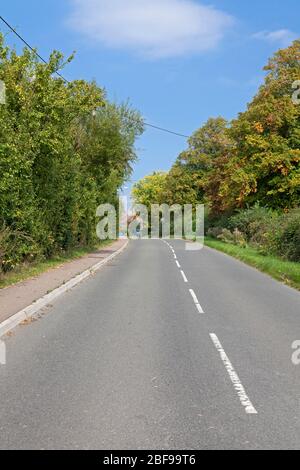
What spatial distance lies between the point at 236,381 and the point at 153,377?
985 mm

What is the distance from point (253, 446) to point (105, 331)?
16.3 ft

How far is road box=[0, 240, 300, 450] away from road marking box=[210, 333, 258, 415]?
1 cm

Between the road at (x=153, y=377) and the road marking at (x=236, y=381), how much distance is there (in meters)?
0.01

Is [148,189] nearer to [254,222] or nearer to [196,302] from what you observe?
[254,222]

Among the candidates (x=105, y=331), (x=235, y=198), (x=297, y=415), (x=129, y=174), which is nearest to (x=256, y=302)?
(x=105, y=331)

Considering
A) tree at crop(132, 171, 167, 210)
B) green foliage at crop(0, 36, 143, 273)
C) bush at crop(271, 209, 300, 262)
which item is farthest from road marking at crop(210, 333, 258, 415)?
tree at crop(132, 171, 167, 210)

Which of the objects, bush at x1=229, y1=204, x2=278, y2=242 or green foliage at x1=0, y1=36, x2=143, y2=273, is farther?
bush at x1=229, y1=204, x2=278, y2=242

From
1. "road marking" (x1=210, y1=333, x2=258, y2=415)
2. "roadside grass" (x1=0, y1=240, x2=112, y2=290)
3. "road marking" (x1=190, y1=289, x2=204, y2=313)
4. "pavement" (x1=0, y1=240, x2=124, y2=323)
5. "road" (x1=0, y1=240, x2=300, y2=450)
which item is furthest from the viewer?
"roadside grass" (x1=0, y1=240, x2=112, y2=290)

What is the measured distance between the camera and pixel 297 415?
518cm

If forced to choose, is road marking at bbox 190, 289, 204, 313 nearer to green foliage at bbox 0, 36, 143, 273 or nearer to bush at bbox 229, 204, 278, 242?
green foliage at bbox 0, 36, 143, 273

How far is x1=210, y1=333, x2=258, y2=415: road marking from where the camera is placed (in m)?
5.39

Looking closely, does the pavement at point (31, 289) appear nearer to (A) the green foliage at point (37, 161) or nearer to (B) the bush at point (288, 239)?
(A) the green foliage at point (37, 161)

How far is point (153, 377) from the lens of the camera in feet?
21.1

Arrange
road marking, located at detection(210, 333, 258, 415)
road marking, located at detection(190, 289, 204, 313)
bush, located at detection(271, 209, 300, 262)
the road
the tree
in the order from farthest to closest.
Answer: the tree < bush, located at detection(271, 209, 300, 262) < road marking, located at detection(190, 289, 204, 313) < road marking, located at detection(210, 333, 258, 415) < the road
